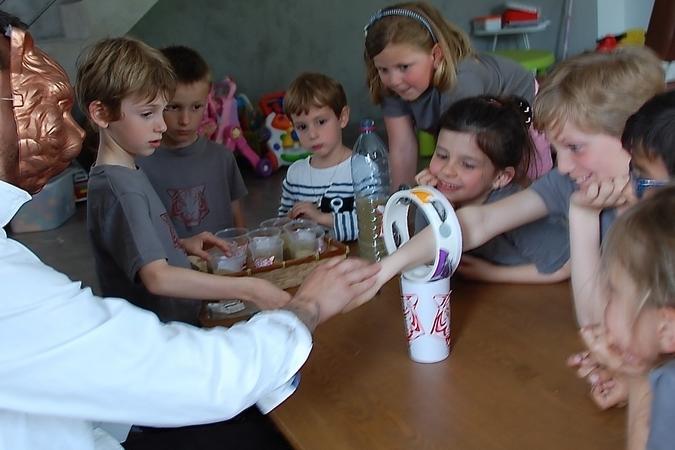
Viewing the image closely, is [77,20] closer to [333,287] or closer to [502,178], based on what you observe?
[502,178]

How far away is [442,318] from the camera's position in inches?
51.1

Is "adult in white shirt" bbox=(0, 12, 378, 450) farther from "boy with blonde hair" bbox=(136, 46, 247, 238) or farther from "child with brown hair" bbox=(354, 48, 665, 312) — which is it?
"boy with blonde hair" bbox=(136, 46, 247, 238)

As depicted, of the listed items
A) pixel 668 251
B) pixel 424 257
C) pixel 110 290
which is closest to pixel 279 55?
pixel 110 290

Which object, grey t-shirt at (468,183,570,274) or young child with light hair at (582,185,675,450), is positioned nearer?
young child with light hair at (582,185,675,450)

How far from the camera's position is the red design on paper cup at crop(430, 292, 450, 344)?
1.29m

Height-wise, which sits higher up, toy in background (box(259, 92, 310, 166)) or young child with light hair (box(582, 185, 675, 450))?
young child with light hair (box(582, 185, 675, 450))

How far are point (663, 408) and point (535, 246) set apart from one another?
2.80 ft

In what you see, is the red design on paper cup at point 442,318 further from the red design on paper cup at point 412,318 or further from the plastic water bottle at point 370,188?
the plastic water bottle at point 370,188

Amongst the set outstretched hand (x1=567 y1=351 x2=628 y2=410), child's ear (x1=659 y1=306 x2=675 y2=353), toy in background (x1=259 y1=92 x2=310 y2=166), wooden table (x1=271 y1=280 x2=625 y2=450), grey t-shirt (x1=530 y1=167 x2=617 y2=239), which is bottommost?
toy in background (x1=259 y1=92 x2=310 y2=166)

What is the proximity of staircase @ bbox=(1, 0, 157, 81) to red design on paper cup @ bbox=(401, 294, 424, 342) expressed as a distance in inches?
130

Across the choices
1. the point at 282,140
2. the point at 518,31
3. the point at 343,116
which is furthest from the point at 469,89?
the point at 518,31

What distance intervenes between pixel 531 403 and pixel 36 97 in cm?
86

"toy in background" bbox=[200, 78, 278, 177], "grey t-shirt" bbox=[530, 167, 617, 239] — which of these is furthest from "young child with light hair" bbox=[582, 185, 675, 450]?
"toy in background" bbox=[200, 78, 278, 177]

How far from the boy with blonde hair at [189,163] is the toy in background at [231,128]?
9.50 feet
